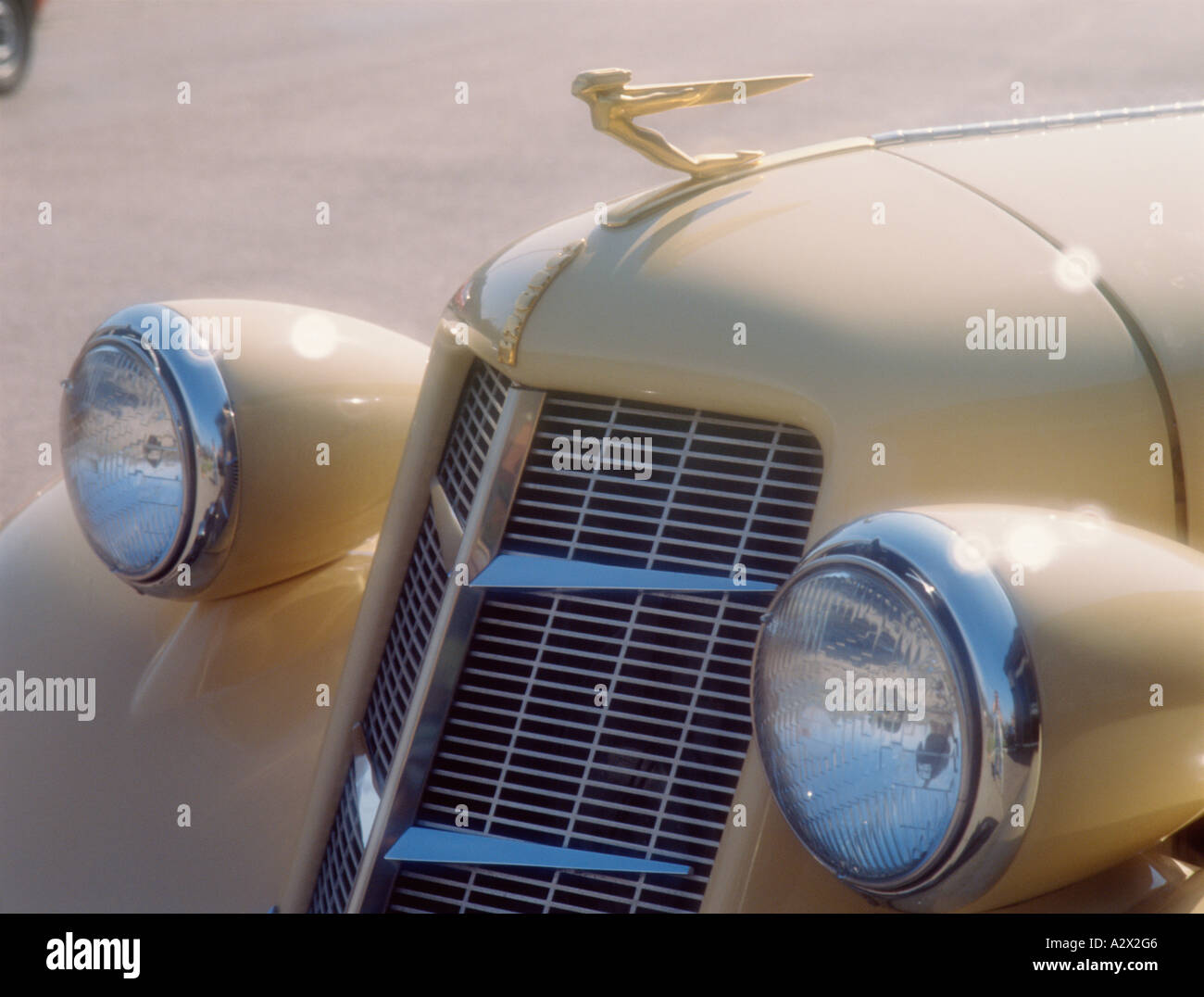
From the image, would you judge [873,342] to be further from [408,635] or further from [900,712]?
[408,635]

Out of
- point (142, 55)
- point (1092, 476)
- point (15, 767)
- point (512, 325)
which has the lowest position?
point (15, 767)

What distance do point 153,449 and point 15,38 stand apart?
787 centimetres

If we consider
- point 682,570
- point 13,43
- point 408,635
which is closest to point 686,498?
point 682,570

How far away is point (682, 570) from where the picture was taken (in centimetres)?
159

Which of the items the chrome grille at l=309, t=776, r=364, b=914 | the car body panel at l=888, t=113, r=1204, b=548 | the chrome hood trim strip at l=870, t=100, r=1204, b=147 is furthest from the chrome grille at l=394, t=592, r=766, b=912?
the chrome hood trim strip at l=870, t=100, r=1204, b=147

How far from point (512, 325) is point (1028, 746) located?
81 centimetres

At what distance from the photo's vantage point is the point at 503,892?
1.70m

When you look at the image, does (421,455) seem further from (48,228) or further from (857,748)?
(48,228)

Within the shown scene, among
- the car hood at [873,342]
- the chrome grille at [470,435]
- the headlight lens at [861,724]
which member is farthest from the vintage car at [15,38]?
the headlight lens at [861,724]

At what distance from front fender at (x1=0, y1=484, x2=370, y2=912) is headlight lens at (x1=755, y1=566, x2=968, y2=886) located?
35.5 inches

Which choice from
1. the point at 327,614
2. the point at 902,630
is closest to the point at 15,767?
the point at 327,614

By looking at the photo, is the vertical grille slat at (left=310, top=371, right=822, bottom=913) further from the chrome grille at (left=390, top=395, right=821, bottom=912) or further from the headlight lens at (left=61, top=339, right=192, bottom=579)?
the headlight lens at (left=61, top=339, right=192, bottom=579)

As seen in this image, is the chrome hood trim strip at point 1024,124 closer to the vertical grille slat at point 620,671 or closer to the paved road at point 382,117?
the vertical grille slat at point 620,671

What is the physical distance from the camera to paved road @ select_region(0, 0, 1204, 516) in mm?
6262
